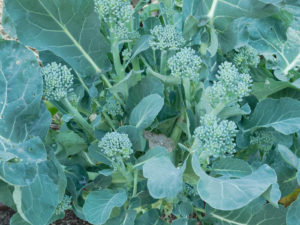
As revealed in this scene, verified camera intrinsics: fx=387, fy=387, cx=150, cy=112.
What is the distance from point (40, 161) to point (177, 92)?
1.44ft

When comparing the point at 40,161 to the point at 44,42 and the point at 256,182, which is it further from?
the point at 256,182

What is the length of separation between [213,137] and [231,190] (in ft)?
0.41

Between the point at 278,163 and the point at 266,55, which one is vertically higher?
the point at 266,55

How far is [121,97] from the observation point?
107cm

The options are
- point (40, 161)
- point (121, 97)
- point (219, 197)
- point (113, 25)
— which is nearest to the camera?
point (219, 197)

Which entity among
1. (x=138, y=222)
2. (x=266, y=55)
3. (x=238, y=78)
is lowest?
(x=138, y=222)

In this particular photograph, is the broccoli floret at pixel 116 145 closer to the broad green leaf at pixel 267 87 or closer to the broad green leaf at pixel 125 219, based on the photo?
the broad green leaf at pixel 125 219

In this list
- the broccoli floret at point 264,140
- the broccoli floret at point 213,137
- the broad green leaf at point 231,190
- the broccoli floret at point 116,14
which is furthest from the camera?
the broccoli floret at point 264,140

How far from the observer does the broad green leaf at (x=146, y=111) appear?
2.94 ft

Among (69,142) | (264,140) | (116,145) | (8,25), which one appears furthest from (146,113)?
(8,25)

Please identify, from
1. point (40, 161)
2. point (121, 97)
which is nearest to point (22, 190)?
point (40, 161)

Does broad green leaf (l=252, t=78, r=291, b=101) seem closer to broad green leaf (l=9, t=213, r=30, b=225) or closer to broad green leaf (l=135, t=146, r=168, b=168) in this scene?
broad green leaf (l=135, t=146, r=168, b=168)

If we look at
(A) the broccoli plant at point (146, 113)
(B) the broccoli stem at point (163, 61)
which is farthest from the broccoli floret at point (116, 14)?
(B) the broccoli stem at point (163, 61)

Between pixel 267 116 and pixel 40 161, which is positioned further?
pixel 267 116
